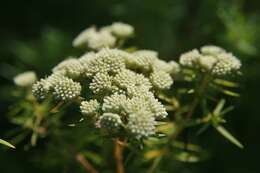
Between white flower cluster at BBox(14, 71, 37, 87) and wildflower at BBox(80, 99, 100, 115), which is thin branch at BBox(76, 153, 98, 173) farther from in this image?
wildflower at BBox(80, 99, 100, 115)

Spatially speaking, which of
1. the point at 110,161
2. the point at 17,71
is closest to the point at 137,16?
the point at 17,71

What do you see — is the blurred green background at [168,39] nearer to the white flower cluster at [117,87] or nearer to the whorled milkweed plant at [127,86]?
the whorled milkweed plant at [127,86]

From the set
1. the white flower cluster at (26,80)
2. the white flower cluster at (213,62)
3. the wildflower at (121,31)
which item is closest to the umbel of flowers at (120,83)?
the white flower cluster at (213,62)

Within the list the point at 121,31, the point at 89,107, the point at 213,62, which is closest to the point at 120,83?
the point at 89,107

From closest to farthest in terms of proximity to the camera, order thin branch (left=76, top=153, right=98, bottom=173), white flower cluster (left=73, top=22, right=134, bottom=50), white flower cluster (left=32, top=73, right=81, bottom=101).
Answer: white flower cluster (left=32, top=73, right=81, bottom=101), white flower cluster (left=73, top=22, right=134, bottom=50), thin branch (left=76, top=153, right=98, bottom=173)

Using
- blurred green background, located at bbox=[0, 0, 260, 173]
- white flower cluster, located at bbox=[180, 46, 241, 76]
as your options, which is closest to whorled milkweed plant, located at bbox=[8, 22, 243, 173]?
white flower cluster, located at bbox=[180, 46, 241, 76]

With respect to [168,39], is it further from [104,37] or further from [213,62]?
[213,62]

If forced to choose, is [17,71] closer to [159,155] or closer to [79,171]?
[79,171]
